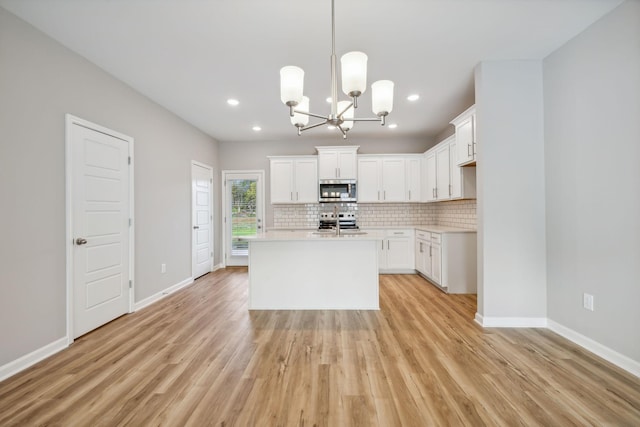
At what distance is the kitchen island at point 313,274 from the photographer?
333cm

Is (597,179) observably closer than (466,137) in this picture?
Yes

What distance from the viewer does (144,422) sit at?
1.56 metres

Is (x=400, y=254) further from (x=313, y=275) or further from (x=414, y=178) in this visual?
(x=313, y=275)

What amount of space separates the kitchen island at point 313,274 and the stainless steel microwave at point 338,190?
2188mm

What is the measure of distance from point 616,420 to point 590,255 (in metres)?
1.29

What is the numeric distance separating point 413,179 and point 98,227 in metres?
5.00

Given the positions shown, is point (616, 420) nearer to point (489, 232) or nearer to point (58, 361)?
point (489, 232)

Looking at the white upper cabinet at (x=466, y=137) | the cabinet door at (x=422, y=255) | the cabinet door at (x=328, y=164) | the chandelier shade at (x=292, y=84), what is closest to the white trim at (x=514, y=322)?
the cabinet door at (x=422, y=255)

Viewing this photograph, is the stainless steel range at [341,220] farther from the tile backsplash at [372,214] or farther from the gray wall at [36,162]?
the gray wall at [36,162]

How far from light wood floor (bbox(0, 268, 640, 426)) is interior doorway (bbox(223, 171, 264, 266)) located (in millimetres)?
2956

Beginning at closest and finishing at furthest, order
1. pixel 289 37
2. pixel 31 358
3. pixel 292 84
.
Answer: pixel 292 84
pixel 31 358
pixel 289 37

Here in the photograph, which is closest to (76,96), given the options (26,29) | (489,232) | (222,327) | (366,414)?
(26,29)

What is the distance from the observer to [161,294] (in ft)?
12.7

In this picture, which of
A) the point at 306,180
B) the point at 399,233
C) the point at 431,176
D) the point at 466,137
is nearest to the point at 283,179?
the point at 306,180
